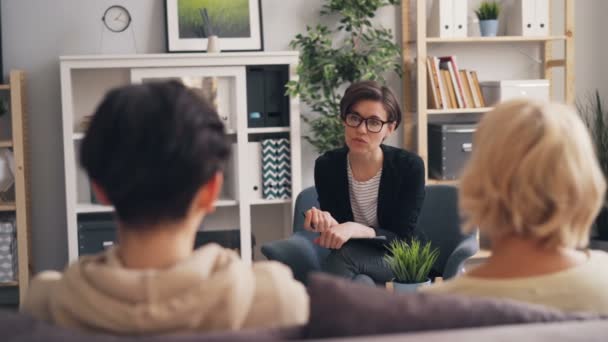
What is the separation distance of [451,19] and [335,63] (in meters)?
0.68

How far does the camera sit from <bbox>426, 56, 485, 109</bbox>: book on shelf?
454 cm

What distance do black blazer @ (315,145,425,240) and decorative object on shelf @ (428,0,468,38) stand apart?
1646 millimetres

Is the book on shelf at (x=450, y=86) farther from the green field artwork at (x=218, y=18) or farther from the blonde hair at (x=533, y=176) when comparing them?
the blonde hair at (x=533, y=176)

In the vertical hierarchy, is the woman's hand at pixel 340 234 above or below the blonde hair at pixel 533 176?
below

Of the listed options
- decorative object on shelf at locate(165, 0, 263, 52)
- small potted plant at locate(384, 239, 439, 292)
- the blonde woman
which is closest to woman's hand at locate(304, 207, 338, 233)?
small potted plant at locate(384, 239, 439, 292)

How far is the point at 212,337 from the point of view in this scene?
1117 millimetres

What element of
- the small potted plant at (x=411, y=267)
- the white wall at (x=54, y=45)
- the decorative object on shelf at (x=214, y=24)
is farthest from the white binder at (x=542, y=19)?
the small potted plant at (x=411, y=267)

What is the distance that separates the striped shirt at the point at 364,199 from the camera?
10.0 ft

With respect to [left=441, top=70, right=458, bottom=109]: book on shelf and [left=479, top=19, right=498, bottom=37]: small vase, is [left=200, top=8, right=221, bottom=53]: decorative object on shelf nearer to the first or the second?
[left=441, top=70, right=458, bottom=109]: book on shelf

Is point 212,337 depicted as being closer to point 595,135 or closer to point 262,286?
point 262,286

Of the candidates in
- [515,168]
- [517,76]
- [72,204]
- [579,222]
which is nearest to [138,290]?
[515,168]

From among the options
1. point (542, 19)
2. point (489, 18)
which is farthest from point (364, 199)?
point (542, 19)

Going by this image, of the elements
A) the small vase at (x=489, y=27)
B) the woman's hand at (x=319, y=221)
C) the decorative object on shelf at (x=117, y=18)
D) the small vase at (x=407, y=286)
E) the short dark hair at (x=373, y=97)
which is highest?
the decorative object on shelf at (x=117, y=18)

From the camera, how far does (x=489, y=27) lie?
4.62 meters
